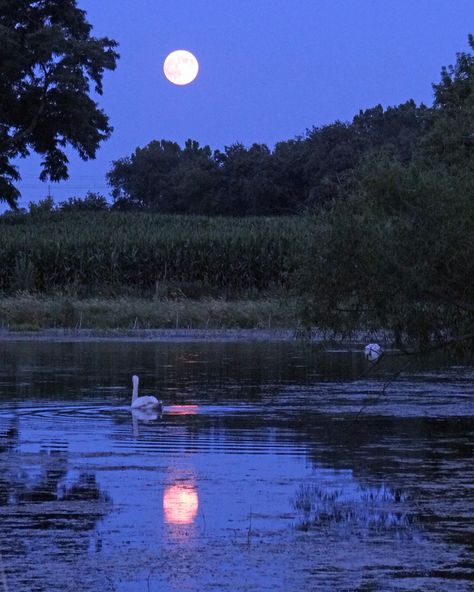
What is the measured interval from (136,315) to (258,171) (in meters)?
43.5

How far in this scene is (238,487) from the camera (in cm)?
1280

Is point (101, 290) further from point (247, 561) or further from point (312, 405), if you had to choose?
point (247, 561)

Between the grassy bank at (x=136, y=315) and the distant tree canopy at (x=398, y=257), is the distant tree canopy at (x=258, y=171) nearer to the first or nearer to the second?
the grassy bank at (x=136, y=315)

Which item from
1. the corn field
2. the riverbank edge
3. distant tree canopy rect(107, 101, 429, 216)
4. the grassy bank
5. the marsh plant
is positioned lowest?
the marsh plant

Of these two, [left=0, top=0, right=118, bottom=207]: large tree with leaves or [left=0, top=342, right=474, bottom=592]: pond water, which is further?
[left=0, top=0, right=118, bottom=207]: large tree with leaves

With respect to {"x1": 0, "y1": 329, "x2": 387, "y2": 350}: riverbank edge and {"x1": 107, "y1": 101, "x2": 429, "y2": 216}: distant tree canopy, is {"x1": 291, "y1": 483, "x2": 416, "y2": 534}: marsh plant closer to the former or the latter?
{"x1": 0, "y1": 329, "x2": 387, "y2": 350}: riverbank edge

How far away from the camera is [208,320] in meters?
48.6

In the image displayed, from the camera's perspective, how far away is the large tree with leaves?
68.8 m

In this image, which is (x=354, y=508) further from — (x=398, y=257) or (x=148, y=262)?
(x=148, y=262)

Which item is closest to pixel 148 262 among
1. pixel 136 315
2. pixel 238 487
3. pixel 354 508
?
pixel 136 315

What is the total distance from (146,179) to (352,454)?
321 feet

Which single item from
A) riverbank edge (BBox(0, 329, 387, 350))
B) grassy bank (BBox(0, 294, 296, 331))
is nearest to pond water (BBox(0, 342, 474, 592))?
riverbank edge (BBox(0, 329, 387, 350))

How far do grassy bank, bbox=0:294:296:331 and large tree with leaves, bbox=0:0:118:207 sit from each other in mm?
22148

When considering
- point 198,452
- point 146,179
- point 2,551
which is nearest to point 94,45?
point 146,179
